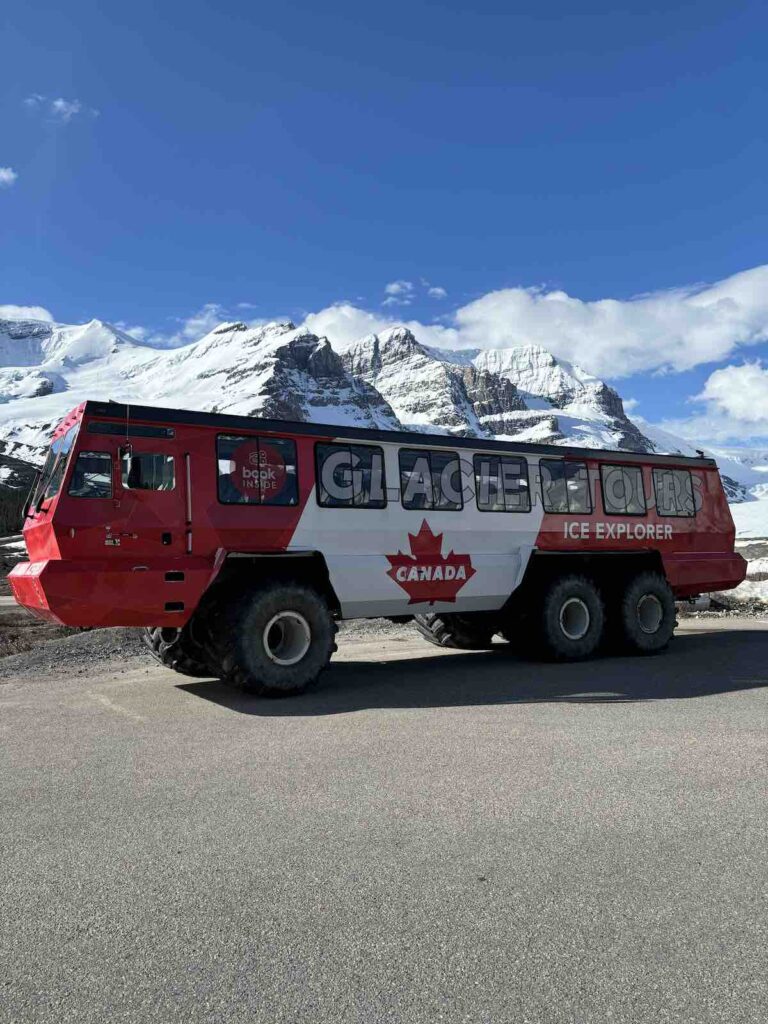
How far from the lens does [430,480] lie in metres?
10.4

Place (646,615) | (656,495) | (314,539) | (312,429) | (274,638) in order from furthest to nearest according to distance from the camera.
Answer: (656,495) → (646,615) → (312,429) → (314,539) → (274,638)

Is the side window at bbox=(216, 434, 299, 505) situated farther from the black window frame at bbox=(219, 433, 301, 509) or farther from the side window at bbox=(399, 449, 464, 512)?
the side window at bbox=(399, 449, 464, 512)

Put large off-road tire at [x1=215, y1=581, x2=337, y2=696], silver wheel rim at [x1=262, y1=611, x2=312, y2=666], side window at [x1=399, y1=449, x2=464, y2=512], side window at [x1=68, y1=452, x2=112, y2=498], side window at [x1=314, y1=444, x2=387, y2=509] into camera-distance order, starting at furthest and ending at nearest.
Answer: side window at [x1=399, y1=449, x2=464, y2=512], side window at [x1=314, y1=444, x2=387, y2=509], silver wheel rim at [x1=262, y1=611, x2=312, y2=666], large off-road tire at [x1=215, y1=581, x2=337, y2=696], side window at [x1=68, y1=452, x2=112, y2=498]

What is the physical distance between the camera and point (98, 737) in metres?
6.41

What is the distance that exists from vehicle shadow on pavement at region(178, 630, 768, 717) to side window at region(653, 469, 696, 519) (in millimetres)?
2455

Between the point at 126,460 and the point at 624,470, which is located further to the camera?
the point at 624,470

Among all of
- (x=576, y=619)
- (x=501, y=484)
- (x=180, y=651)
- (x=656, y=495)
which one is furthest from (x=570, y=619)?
(x=180, y=651)

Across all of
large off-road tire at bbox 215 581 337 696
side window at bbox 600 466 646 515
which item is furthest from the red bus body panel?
side window at bbox 600 466 646 515

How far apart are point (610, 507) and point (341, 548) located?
523 cm

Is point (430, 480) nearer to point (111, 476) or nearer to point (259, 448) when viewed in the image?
point (259, 448)

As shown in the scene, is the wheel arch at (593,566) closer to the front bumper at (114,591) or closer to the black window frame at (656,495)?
the black window frame at (656,495)

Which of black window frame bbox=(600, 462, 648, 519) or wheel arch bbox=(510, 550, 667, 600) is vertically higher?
black window frame bbox=(600, 462, 648, 519)

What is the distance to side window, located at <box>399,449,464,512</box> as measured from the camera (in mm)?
10125

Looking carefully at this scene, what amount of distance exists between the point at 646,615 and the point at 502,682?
4400mm
